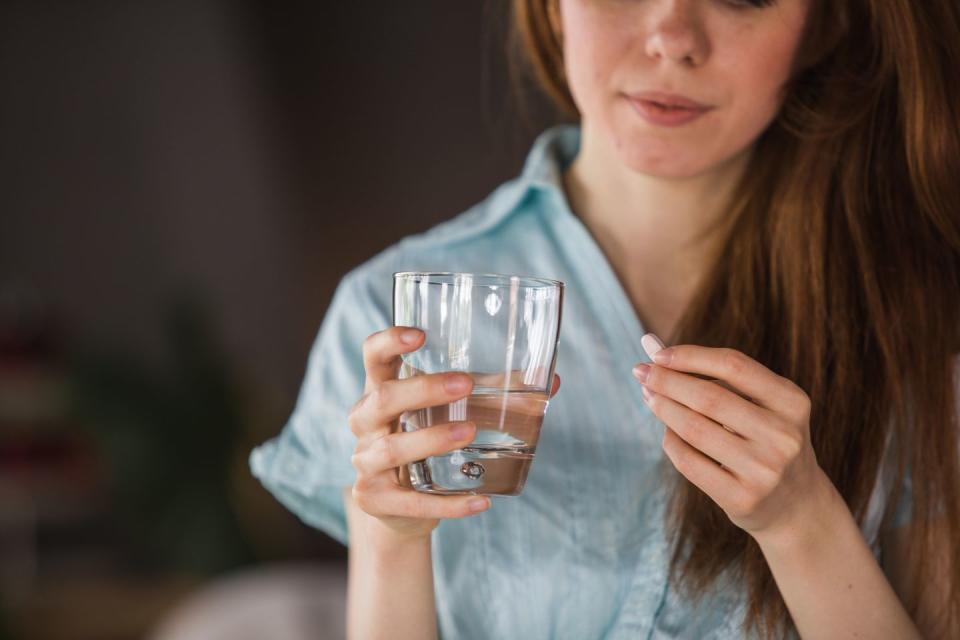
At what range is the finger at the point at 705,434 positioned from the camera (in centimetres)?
85

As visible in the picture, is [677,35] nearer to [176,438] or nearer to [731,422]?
[731,422]

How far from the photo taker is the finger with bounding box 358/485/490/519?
33.8 inches

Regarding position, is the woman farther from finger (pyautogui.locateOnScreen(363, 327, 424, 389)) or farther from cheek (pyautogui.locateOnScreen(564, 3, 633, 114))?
finger (pyautogui.locateOnScreen(363, 327, 424, 389))

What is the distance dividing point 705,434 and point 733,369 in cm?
6

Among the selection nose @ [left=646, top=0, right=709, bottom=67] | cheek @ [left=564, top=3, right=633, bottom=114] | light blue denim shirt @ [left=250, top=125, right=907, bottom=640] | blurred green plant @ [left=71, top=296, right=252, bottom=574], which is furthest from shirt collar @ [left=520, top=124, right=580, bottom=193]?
blurred green plant @ [left=71, top=296, right=252, bottom=574]

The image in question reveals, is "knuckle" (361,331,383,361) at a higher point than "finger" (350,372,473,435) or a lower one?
higher

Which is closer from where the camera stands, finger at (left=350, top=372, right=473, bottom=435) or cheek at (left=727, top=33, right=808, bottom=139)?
finger at (left=350, top=372, right=473, bottom=435)

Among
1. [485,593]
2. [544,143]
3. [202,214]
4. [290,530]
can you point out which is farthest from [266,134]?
[485,593]

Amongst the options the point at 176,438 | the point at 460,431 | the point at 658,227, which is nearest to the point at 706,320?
the point at 658,227

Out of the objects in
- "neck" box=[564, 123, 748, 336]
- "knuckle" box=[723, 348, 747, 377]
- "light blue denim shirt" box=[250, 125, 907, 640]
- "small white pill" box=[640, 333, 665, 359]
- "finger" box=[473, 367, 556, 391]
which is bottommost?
"light blue denim shirt" box=[250, 125, 907, 640]

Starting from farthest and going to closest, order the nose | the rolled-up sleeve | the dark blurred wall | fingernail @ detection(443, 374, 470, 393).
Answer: the dark blurred wall, the rolled-up sleeve, the nose, fingernail @ detection(443, 374, 470, 393)

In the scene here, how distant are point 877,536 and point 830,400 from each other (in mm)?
154

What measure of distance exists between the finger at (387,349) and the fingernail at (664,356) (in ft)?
0.58

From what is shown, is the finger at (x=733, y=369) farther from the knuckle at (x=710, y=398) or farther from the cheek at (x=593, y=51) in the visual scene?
the cheek at (x=593, y=51)
